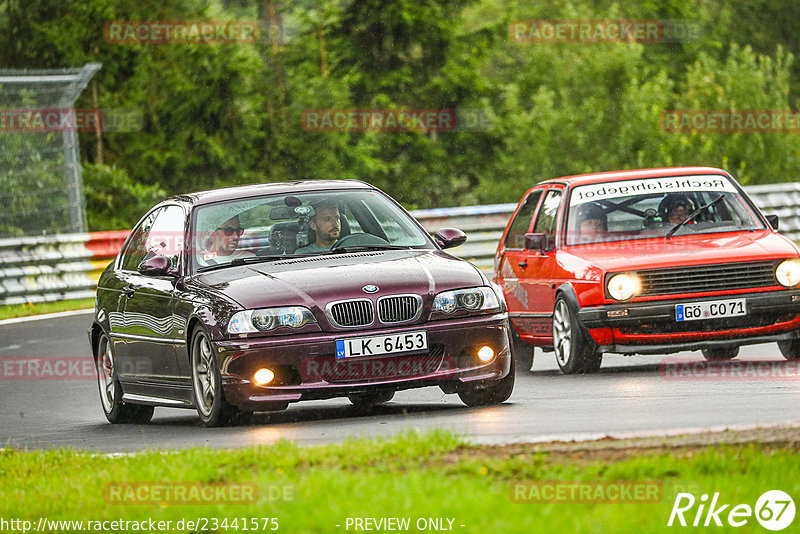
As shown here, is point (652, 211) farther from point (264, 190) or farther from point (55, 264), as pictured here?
point (55, 264)

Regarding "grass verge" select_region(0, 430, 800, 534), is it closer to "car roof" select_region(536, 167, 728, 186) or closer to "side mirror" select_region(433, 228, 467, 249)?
"side mirror" select_region(433, 228, 467, 249)

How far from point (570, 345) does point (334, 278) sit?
3.26 m

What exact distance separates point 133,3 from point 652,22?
85.8 ft

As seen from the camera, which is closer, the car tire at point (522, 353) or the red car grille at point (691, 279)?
the red car grille at point (691, 279)

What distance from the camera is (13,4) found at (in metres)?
43.9

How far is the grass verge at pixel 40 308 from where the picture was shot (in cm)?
2319

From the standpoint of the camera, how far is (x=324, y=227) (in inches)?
440

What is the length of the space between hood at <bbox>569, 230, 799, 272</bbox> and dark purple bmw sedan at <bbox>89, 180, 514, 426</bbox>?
1677 mm

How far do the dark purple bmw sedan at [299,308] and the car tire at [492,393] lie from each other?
0.03 feet

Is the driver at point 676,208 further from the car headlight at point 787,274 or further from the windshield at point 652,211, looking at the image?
the car headlight at point 787,274

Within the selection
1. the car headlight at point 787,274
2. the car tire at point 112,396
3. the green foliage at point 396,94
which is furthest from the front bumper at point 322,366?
the green foliage at point 396,94

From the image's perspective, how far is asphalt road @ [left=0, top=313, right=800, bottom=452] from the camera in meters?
8.80

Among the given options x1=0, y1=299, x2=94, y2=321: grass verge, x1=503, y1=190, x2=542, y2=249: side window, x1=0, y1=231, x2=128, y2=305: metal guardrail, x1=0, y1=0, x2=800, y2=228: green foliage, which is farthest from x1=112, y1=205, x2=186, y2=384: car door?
x1=0, y1=0, x2=800, y2=228: green foliage

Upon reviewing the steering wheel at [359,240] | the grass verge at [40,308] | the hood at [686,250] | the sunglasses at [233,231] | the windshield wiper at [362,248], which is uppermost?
the sunglasses at [233,231]
